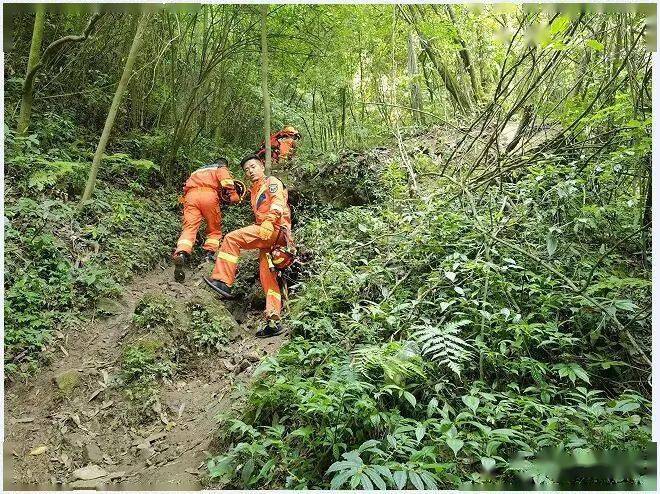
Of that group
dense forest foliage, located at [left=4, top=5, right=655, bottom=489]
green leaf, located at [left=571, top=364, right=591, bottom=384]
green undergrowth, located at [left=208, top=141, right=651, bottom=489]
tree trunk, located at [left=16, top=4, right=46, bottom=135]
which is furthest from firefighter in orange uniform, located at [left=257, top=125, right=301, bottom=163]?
green leaf, located at [left=571, top=364, right=591, bottom=384]

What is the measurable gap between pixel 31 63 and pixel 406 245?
18.1ft

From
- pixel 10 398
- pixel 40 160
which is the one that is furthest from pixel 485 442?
pixel 40 160

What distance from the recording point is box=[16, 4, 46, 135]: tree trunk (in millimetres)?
6016

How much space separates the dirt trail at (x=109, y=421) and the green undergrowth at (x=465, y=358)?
0.53 meters

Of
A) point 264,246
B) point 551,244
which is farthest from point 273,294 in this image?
point 551,244

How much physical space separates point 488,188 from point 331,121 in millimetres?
8570

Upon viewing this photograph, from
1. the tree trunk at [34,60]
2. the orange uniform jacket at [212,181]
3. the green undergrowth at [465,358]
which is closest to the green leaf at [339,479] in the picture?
the green undergrowth at [465,358]

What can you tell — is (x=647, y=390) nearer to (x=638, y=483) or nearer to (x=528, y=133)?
(x=638, y=483)

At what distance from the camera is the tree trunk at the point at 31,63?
6.02m

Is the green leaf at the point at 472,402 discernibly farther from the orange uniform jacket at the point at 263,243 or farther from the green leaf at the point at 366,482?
the orange uniform jacket at the point at 263,243

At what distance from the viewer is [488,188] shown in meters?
5.13

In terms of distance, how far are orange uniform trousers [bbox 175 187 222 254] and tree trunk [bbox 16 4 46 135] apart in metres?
2.31

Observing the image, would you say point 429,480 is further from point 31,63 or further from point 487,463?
point 31,63

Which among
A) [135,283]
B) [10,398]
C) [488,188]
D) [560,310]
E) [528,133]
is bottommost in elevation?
[10,398]
